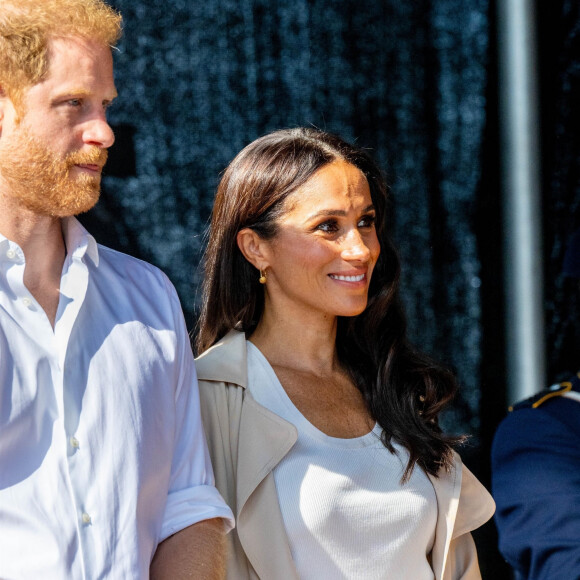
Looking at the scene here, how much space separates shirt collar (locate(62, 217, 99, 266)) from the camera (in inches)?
76.4

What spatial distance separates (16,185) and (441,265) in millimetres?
1902

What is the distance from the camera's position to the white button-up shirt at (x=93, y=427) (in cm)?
168

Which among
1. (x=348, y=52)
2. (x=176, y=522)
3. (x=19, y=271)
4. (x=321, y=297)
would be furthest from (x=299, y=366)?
(x=348, y=52)

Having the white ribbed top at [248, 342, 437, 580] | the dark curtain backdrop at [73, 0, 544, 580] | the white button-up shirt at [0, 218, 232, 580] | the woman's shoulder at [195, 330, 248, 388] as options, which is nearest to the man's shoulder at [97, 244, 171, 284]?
the white button-up shirt at [0, 218, 232, 580]

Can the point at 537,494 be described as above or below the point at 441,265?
below

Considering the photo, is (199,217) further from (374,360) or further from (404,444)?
(404,444)

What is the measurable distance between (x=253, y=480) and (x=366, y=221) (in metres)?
0.74

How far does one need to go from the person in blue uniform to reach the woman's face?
621 mm

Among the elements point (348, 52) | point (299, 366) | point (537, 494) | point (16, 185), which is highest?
point (348, 52)

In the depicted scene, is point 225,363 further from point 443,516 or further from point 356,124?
point 356,124

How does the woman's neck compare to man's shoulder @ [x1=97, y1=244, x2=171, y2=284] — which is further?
the woman's neck

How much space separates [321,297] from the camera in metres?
2.50

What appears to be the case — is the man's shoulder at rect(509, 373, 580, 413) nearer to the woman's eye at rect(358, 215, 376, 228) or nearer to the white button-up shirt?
the woman's eye at rect(358, 215, 376, 228)

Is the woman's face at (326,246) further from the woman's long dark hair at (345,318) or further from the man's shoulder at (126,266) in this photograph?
the man's shoulder at (126,266)
